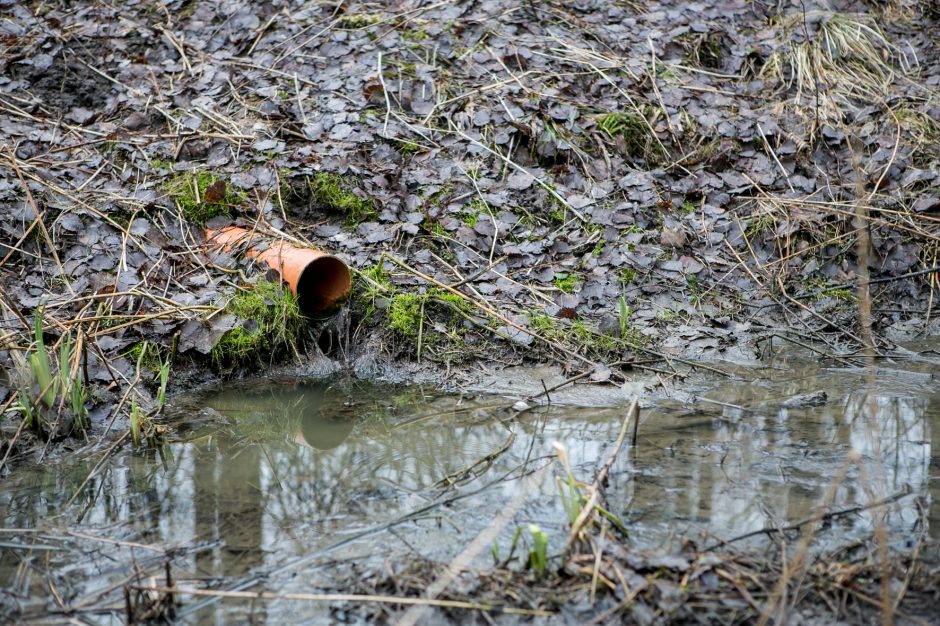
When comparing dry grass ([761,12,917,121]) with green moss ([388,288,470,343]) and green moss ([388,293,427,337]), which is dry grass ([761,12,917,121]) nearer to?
green moss ([388,288,470,343])

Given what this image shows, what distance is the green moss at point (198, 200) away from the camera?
4.83 metres

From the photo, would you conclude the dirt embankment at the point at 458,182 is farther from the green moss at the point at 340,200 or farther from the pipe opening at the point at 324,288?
the pipe opening at the point at 324,288

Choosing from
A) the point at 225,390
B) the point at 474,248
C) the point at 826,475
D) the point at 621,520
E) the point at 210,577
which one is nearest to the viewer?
the point at 210,577

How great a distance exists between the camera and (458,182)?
5.23 meters

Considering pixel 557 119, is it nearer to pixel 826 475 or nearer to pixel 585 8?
pixel 585 8

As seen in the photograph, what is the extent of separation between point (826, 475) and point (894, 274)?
250 centimetres

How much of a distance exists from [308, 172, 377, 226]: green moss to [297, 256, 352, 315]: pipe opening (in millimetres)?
609

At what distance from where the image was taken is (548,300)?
4.59m

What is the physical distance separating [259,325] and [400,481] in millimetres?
1469

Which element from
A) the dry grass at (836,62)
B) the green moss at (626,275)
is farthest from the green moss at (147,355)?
the dry grass at (836,62)

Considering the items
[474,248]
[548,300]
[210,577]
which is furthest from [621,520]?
[474,248]

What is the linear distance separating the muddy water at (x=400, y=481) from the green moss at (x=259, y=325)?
175 millimetres

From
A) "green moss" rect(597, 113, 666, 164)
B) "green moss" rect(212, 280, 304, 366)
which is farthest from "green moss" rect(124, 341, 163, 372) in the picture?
"green moss" rect(597, 113, 666, 164)

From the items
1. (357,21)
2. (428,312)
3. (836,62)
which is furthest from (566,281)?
(836,62)
